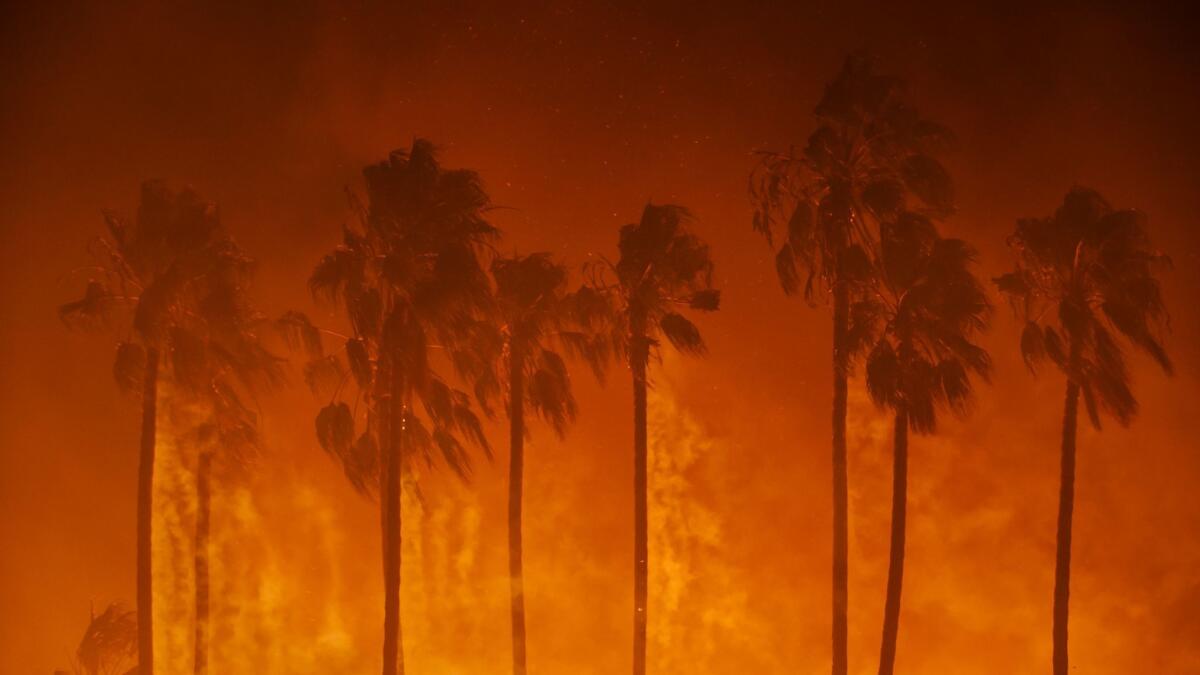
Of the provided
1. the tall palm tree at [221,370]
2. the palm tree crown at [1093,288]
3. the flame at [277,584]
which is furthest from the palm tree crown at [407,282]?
the palm tree crown at [1093,288]

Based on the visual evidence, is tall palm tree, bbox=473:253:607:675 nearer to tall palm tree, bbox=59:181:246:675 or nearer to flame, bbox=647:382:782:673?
tall palm tree, bbox=59:181:246:675

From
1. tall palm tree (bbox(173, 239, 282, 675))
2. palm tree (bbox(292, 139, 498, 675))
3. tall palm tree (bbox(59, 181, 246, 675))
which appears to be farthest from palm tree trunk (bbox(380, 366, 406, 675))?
tall palm tree (bbox(59, 181, 246, 675))

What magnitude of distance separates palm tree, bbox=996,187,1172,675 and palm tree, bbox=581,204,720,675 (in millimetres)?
4965

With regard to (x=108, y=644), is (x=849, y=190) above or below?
above

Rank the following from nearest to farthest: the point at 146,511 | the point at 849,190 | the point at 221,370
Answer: the point at 849,190 → the point at 146,511 → the point at 221,370

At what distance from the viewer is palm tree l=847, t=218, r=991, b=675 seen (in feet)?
50.6

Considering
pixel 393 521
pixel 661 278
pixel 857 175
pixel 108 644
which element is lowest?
pixel 108 644

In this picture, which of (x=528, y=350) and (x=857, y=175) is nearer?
(x=857, y=175)

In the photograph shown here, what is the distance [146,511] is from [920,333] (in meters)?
11.9

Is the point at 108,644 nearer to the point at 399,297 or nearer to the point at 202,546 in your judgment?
the point at 202,546

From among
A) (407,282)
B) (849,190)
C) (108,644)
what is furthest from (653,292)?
(108,644)

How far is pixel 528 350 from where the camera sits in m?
17.4

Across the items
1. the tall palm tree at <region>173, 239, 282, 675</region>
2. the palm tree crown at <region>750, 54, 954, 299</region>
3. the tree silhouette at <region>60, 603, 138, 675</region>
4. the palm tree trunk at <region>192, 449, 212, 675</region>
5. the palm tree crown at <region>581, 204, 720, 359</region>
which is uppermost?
the palm tree crown at <region>750, 54, 954, 299</region>

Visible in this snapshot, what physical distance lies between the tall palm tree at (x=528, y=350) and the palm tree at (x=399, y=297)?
2.57 ft
